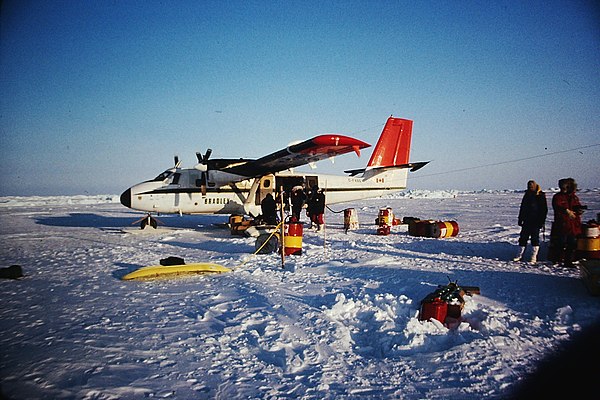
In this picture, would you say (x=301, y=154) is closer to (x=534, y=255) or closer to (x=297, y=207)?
(x=297, y=207)

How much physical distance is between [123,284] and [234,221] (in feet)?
21.6

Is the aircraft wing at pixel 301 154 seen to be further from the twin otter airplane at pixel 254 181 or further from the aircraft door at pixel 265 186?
the aircraft door at pixel 265 186

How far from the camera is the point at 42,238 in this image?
12.3 metres

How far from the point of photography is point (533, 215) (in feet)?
24.3

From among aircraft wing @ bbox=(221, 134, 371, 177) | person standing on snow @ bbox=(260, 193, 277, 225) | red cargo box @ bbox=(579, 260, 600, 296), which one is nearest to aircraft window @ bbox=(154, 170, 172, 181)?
aircraft wing @ bbox=(221, 134, 371, 177)

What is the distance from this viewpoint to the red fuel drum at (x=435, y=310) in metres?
4.11

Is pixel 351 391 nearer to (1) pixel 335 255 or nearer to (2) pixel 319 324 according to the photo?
(2) pixel 319 324

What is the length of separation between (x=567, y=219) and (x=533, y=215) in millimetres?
608

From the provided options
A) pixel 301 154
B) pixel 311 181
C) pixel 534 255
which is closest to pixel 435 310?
pixel 534 255

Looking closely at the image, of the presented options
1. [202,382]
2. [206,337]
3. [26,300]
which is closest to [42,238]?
[26,300]

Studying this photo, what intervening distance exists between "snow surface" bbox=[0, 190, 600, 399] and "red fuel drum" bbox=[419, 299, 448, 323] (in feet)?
0.31

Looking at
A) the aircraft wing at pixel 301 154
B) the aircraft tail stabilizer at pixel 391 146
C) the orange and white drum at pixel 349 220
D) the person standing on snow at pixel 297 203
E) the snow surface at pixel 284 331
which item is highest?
the aircraft tail stabilizer at pixel 391 146

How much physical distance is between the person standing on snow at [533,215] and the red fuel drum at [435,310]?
478 cm

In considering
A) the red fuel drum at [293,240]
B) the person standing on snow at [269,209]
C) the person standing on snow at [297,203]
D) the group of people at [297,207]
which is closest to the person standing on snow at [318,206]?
the group of people at [297,207]
